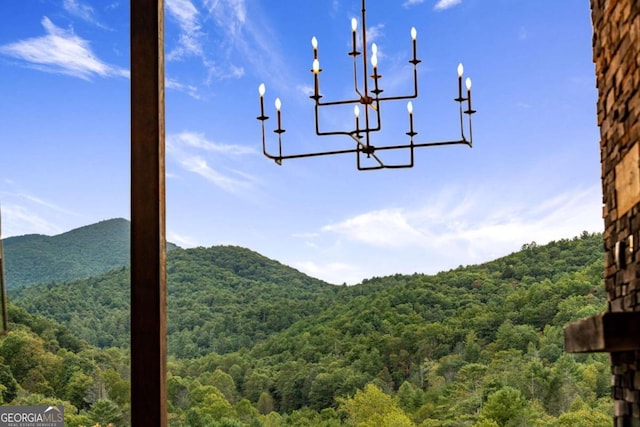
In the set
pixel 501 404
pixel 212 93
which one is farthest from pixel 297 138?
pixel 501 404

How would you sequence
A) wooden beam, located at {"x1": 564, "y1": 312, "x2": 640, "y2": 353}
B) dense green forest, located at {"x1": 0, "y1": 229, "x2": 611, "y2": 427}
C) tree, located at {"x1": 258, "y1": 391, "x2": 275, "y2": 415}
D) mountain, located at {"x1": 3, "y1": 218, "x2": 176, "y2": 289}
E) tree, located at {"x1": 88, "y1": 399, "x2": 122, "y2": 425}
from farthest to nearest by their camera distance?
tree, located at {"x1": 258, "y1": 391, "x2": 275, "y2": 415}, mountain, located at {"x1": 3, "y1": 218, "x2": 176, "y2": 289}, dense green forest, located at {"x1": 0, "y1": 229, "x2": 611, "y2": 427}, tree, located at {"x1": 88, "y1": 399, "x2": 122, "y2": 425}, wooden beam, located at {"x1": 564, "y1": 312, "x2": 640, "y2": 353}

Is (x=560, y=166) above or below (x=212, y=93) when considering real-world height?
below

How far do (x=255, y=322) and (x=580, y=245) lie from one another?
5.53m

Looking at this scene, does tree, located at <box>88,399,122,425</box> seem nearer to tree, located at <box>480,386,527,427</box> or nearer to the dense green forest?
the dense green forest

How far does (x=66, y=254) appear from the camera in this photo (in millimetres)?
14352

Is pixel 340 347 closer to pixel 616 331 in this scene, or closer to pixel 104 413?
pixel 104 413

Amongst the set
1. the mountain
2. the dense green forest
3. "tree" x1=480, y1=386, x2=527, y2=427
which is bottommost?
"tree" x1=480, y1=386, x2=527, y2=427

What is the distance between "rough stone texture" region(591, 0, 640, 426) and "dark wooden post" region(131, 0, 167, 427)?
3.89ft

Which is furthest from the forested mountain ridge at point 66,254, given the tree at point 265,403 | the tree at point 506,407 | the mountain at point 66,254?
the tree at point 506,407

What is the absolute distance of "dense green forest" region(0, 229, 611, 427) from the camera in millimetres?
13422

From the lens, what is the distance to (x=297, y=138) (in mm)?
14273

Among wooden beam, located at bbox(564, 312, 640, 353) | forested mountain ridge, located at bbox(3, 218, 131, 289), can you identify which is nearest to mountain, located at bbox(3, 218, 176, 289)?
forested mountain ridge, located at bbox(3, 218, 131, 289)

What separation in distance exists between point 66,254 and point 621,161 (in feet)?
41.9

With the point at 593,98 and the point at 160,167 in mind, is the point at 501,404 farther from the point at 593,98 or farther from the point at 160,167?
the point at 160,167
